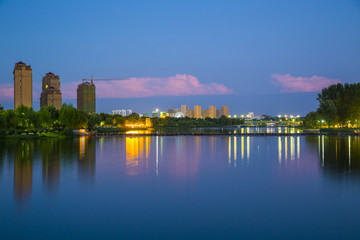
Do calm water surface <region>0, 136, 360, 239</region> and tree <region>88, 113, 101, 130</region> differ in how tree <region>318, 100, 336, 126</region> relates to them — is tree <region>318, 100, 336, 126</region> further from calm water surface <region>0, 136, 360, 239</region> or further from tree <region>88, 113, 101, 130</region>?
calm water surface <region>0, 136, 360, 239</region>

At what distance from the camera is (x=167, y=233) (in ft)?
35.3

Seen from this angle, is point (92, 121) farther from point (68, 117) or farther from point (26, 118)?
point (26, 118)

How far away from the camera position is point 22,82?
572 ft

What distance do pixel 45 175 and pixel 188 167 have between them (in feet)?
32.5

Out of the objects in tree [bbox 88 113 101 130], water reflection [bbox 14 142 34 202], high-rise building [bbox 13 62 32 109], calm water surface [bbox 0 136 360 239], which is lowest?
calm water surface [bbox 0 136 360 239]

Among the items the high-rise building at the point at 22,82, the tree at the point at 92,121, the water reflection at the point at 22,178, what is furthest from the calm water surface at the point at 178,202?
the high-rise building at the point at 22,82

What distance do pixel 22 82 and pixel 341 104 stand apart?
154116 millimetres

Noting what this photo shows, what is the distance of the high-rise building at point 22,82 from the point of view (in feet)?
568

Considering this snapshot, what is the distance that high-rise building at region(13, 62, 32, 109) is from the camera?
173 metres

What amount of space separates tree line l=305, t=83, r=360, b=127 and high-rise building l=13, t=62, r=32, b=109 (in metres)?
146

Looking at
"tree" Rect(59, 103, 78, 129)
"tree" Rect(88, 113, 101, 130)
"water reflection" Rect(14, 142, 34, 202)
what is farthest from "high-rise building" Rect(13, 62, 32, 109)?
"water reflection" Rect(14, 142, 34, 202)

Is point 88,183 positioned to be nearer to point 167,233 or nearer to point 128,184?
point 128,184

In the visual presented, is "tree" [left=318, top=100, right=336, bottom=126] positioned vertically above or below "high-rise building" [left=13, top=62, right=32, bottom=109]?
below

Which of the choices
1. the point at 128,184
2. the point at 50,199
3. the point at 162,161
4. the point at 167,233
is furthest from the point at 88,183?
the point at 162,161
